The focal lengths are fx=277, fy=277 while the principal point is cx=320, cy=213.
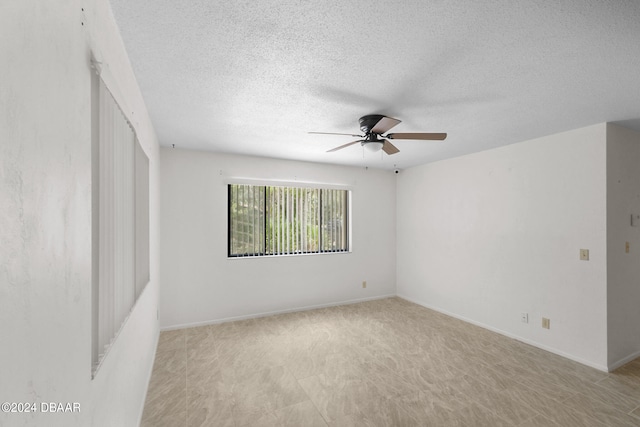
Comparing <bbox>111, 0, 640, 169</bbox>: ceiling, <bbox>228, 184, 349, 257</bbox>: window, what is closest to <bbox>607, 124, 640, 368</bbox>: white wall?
<bbox>111, 0, 640, 169</bbox>: ceiling

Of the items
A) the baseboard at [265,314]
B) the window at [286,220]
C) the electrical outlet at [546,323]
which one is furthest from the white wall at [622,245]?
the window at [286,220]

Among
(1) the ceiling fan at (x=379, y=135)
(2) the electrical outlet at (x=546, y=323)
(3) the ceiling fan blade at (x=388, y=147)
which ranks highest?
(1) the ceiling fan at (x=379, y=135)

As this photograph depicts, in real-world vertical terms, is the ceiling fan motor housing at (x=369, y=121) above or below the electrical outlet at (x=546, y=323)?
above

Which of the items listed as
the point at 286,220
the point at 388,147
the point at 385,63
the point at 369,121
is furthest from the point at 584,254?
the point at 286,220

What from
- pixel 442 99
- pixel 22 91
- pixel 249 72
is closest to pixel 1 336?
pixel 22 91

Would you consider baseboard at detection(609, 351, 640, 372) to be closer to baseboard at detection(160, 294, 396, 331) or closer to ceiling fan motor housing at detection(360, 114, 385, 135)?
baseboard at detection(160, 294, 396, 331)

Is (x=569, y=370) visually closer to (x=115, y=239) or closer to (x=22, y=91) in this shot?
(x=115, y=239)

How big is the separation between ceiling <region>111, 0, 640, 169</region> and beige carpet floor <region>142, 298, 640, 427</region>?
2449mm

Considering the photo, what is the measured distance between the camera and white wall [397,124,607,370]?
2836 millimetres

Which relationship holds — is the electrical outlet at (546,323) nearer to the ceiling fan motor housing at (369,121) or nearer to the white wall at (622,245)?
the white wall at (622,245)

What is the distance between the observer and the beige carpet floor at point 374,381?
2088mm

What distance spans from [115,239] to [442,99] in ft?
8.00

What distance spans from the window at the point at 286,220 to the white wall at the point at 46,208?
3.13 metres

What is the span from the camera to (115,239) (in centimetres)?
138
